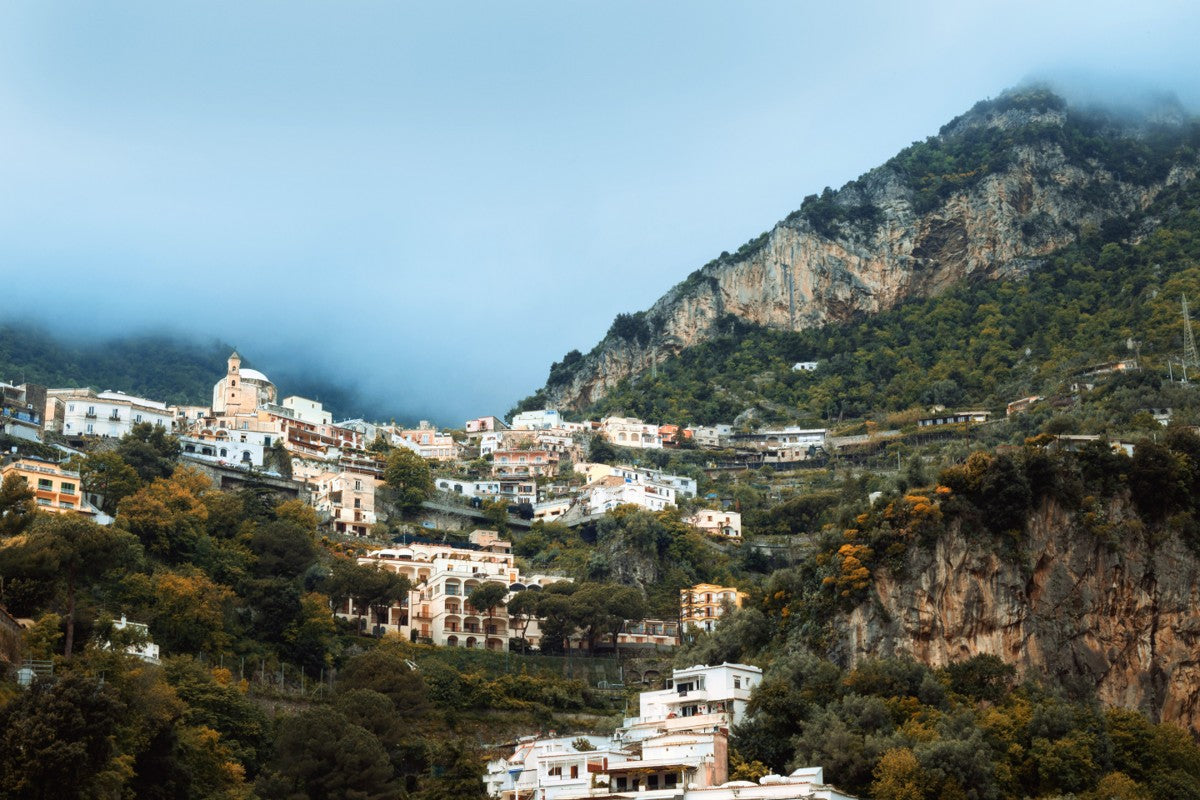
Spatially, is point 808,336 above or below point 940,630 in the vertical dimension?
above

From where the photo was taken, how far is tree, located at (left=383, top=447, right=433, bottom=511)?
90.0 metres

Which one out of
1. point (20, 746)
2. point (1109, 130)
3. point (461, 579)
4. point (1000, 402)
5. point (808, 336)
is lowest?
point (20, 746)

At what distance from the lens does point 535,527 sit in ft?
299

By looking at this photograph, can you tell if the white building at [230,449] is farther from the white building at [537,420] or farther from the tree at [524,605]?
the white building at [537,420]

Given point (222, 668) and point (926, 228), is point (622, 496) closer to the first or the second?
point (222, 668)

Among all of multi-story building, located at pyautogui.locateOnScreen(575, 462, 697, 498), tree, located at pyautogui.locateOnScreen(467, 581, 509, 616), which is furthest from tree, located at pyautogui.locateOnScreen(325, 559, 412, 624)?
multi-story building, located at pyautogui.locateOnScreen(575, 462, 697, 498)

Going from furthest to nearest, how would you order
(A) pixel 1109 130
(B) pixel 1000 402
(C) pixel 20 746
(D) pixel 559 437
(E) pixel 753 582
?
1. (A) pixel 1109 130
2. (D) pixel 559 437
3. (B) pixel 1000 402
4. (E) pixel 753 582
5. (C) pixel 20 746

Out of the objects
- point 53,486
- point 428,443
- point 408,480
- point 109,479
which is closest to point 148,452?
point 109,479

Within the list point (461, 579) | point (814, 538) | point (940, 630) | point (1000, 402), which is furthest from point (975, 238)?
point (940, 630)

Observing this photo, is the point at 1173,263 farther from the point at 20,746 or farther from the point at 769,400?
the point at 20,746

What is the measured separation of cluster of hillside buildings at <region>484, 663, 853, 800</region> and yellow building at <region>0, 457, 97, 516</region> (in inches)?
897

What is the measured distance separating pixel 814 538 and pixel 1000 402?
22127 mm

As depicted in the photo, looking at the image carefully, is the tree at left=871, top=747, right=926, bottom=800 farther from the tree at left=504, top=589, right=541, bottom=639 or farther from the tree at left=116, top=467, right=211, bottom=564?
the tree at left=116, top=467, right=211, bottom=564

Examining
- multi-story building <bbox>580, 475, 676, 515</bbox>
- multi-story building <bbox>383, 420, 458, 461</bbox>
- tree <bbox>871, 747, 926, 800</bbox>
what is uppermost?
multi-story building <bbox>383, 420, 458, 461</bbox>
